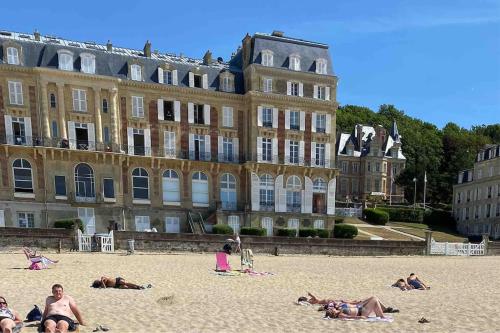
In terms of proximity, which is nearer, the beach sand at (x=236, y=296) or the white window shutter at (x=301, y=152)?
the beach sand at (x=236, y=296)

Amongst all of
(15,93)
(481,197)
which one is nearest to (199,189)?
(15,93)

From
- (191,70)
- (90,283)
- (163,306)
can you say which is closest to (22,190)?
(191,70)

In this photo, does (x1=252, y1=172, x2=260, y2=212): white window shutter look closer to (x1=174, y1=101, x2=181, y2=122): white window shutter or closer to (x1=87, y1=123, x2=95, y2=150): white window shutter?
(x1=174, y1=101, x2=181, y2=122): white window shutter

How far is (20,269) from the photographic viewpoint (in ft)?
47.1

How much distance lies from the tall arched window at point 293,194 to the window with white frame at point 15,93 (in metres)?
23.4

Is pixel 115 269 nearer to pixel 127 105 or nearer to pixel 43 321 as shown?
pixel 43 321

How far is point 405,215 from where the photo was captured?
52.9 m

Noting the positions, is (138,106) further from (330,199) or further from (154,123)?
(330,199)

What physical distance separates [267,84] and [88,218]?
1914 centimetres

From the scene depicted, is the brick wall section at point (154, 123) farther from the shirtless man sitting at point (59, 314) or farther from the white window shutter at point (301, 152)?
the shirtless man sitting at point (59, 314)

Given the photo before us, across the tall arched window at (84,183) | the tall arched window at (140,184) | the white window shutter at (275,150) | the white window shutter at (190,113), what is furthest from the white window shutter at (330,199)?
the tall arched window at (84,183)

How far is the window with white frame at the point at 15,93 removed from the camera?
2936 cm

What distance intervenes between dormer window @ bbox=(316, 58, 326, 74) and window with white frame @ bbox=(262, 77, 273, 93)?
5.15 metres

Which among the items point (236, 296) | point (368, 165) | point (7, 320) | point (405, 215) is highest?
point (368, 165)
